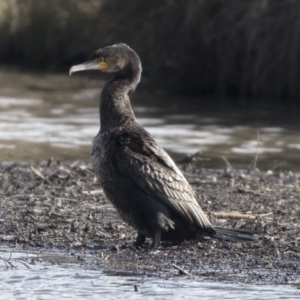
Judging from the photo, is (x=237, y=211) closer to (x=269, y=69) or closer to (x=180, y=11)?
(x=269, y=69)

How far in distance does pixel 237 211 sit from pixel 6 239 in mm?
2361

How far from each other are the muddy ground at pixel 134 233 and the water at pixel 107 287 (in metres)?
0.16

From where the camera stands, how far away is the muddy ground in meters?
7.02

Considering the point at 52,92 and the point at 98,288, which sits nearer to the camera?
the point at 98,288

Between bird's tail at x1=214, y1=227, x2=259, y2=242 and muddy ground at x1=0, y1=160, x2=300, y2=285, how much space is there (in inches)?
2.6

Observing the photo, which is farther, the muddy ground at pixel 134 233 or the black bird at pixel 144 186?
the black bird at pixel 144 186

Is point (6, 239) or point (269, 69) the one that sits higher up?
point (269, 69)

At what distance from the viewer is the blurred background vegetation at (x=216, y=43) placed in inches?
787

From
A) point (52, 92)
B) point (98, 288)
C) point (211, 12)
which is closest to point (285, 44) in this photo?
point (211, 12)

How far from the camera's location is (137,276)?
6.79 m

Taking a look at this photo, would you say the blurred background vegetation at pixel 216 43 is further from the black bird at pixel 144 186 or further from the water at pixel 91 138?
the black bird at pixel 144 186

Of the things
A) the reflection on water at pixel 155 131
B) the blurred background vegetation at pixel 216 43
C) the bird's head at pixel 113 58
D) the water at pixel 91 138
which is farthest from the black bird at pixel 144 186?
the blurred background vegetation at pixel 216 43

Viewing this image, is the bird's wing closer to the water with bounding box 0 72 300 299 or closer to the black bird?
the black bird

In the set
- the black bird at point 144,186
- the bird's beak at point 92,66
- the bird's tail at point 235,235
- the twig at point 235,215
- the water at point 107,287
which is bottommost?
the water at point 107,287
